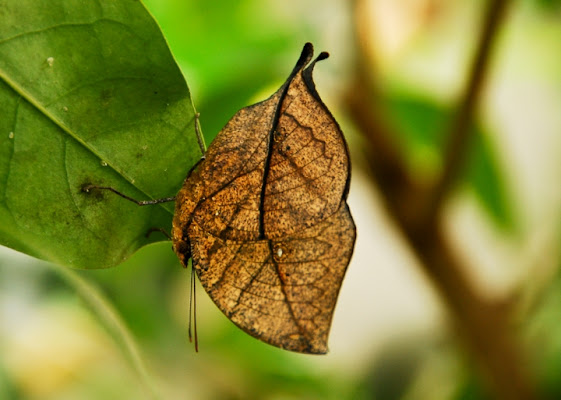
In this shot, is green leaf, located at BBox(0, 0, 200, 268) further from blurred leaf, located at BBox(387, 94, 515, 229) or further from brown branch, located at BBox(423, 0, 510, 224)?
blurred leaf, located at BBox(387, 94, 515, 229)

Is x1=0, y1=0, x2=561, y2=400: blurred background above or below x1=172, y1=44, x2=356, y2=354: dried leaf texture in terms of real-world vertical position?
above

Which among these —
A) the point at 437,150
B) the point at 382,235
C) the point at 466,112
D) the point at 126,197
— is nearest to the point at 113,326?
the point at 126,197

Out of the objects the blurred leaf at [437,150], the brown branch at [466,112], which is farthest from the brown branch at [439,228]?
the blurred leaf at [437,150]

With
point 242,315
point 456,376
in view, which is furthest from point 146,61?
point 456,376

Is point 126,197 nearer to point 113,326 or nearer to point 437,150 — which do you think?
point 113,326

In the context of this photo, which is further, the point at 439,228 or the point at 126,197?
the point at 439,228

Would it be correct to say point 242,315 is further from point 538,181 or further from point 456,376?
point 538,181

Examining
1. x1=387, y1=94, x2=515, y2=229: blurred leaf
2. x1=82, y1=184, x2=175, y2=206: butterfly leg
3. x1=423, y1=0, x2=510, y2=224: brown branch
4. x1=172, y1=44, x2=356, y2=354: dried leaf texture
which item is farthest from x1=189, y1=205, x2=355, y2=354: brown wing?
Answer: x1=387, y1=94, x2=515, y2=229: blurred leaf
